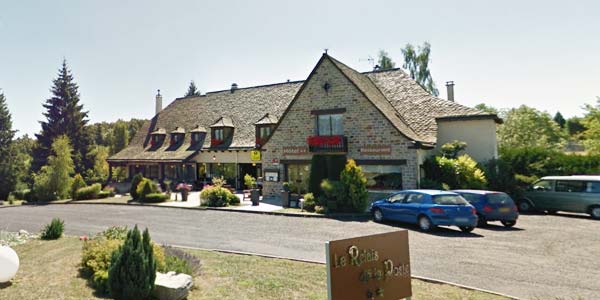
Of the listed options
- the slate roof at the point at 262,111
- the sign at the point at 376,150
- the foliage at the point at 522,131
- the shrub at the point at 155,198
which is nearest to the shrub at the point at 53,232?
the shrub at the point at 155,198

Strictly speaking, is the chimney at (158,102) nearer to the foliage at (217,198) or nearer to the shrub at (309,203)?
the foliage at (217,198)

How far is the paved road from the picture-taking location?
8188mm

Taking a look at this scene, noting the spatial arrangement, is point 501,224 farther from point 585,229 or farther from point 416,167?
point 416,167

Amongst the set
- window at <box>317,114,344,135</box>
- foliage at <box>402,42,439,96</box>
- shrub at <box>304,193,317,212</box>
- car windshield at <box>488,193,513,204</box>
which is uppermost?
foliage at <box>402,42,439,96</box>

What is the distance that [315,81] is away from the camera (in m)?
23.8

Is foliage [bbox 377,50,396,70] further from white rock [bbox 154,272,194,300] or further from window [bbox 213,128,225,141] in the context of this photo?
white rock [bbox 154,272,194,300]

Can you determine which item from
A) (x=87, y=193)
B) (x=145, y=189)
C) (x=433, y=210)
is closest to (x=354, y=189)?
(x=433, y=210)

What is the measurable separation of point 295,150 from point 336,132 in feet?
10.2

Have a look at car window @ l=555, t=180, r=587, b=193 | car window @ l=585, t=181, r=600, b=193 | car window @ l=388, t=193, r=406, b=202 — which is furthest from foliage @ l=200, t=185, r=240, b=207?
car window @ l=585, t=181, r=600, b=193

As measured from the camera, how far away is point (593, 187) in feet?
53.7

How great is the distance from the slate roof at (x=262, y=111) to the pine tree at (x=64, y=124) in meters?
11.0

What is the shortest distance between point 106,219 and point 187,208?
4546mm

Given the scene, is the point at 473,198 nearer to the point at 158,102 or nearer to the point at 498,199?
the point at 498,199

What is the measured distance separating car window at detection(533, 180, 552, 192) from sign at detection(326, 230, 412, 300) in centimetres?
1649
